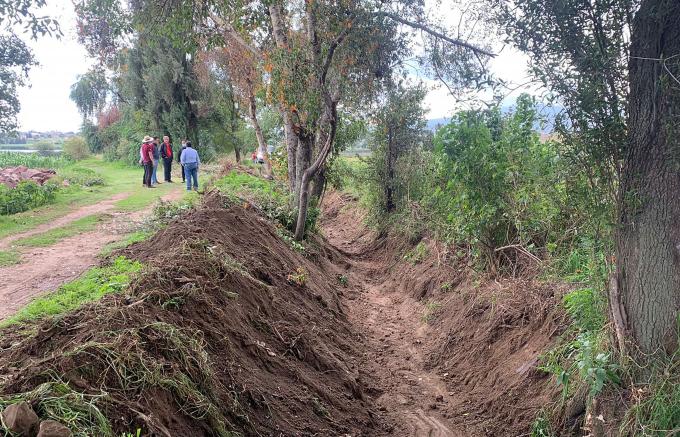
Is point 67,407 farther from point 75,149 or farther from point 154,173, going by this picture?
point 75,149

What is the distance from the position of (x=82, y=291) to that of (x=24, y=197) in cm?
774

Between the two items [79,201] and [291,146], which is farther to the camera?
[79,201]

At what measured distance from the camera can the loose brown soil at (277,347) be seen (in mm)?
3893

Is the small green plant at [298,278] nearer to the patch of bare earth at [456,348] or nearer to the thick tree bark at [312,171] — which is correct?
the patch of bare earth at [456,348]

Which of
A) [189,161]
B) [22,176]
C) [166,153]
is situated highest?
[166,153]

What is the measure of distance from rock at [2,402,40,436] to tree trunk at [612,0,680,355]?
180 inches

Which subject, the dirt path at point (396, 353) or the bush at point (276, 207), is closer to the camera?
the dirt path at point (396, 353)

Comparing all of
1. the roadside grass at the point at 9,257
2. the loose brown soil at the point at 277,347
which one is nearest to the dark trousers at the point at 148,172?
the loose brown soil at the point at 277,347

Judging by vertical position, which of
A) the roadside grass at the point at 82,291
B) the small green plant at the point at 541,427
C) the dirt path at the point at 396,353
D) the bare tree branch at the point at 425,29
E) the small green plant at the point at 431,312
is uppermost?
the bare tree branch at the point at 425,29

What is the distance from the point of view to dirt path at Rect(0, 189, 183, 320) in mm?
6379

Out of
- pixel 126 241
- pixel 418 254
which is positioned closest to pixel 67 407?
pixel 126 241

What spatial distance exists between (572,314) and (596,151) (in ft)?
6.91

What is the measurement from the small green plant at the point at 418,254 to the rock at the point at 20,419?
31.6 ft

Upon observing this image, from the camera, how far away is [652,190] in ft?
14.5
